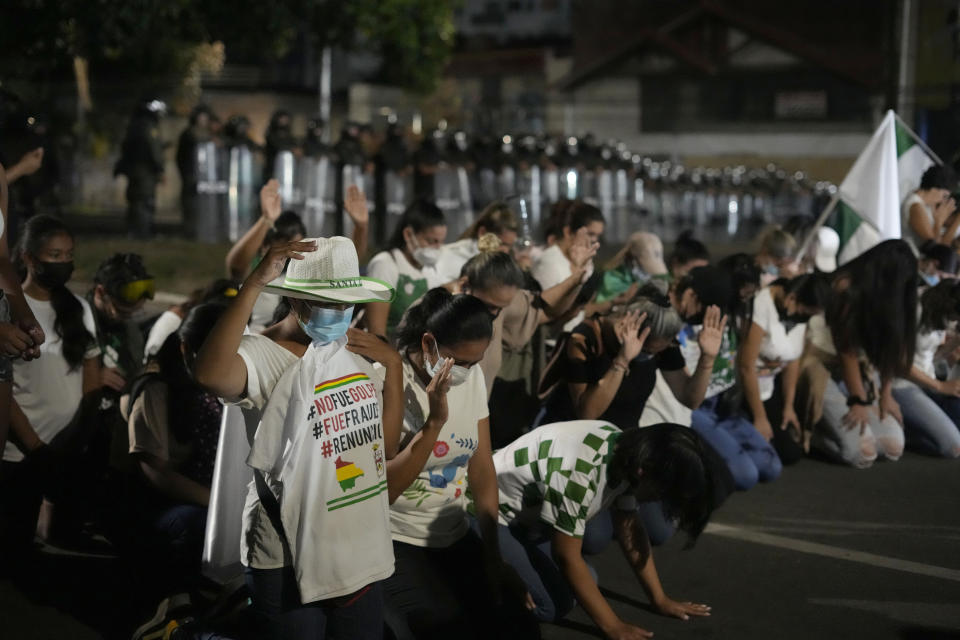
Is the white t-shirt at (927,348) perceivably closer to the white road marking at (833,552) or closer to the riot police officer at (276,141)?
the white road marking at (833,552)

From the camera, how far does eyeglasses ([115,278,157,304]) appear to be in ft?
18.5

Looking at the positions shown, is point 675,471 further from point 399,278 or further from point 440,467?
point 399,278

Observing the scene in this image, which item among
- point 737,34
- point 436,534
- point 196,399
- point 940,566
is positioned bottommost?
point 940,566

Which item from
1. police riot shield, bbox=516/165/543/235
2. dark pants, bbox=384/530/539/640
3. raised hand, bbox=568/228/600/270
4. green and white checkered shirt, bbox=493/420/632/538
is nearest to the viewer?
dark pants, bbox=384/530/539/640

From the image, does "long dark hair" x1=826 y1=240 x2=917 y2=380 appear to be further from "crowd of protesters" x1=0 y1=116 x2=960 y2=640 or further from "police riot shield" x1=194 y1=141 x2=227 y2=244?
"police riot shield" x1=194 y1=141 x2=227 y2=244

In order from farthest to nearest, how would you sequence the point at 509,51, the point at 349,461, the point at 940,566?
the point at 509,51
the point at 940,566
the point at 349,461

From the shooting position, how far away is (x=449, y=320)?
392 centimetres

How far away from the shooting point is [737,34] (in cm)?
3900

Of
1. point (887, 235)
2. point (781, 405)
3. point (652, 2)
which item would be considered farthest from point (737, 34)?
point (781, 405)

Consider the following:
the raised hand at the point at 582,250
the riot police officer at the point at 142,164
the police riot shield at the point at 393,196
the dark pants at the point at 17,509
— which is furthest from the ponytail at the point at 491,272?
the riot police officer at the point at 142,164

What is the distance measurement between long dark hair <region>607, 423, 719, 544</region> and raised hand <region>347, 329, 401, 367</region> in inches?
36.7

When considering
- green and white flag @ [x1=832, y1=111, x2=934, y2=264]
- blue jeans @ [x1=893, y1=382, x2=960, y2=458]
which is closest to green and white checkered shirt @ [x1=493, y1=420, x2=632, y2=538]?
blue jeans @ [x1=893, y1=382, x2=960, y2=458]

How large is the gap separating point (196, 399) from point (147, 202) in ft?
37.3

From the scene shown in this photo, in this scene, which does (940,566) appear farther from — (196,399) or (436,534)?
(196,399)
